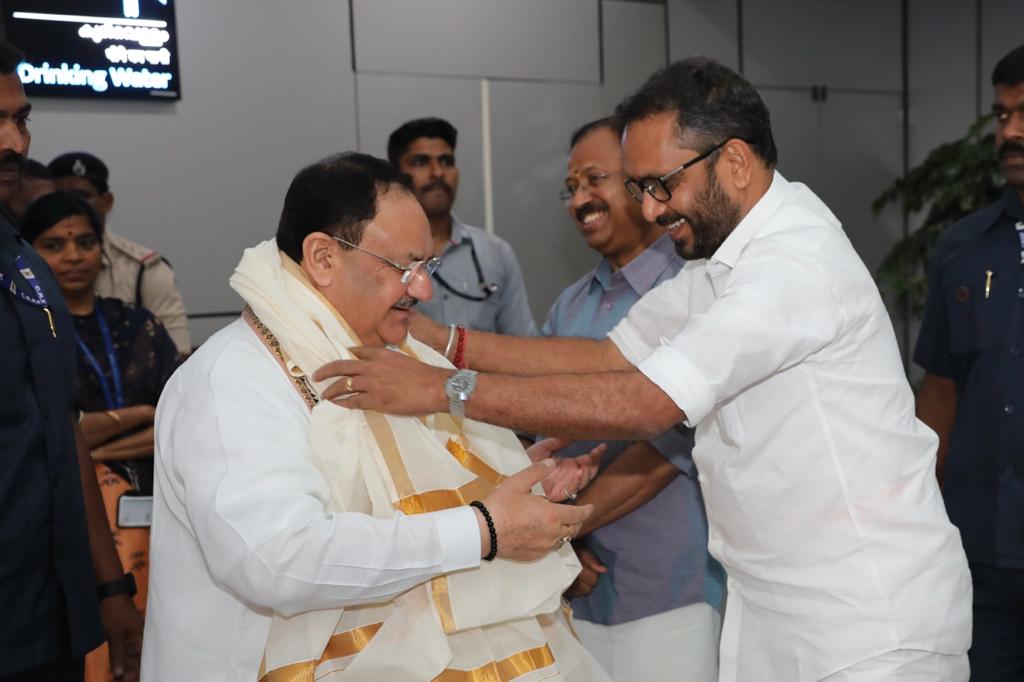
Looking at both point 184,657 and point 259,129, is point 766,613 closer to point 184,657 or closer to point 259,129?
point 184,657

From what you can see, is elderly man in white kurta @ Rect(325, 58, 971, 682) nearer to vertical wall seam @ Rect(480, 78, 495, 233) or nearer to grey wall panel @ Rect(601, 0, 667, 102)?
vertical wall seam @ Rect(480, 78, 495, 233)

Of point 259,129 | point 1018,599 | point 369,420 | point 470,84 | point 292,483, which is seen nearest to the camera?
point 292,483

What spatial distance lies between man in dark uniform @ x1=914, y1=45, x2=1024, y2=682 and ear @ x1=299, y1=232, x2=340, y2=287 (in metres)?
1.98

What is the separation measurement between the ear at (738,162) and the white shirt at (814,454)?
0.07 meters

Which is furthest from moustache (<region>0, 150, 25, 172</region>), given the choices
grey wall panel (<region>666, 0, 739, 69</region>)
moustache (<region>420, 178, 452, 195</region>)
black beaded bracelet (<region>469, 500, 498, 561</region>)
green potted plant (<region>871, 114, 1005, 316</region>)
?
green potted plant (<region>871, 114, 1005, 316</region>)

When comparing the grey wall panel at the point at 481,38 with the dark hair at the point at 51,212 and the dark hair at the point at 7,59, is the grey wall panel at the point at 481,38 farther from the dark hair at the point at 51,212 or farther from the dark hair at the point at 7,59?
the dark hair at the point at 7,59

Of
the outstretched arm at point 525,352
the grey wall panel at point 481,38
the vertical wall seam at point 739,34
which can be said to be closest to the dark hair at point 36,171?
the grey wall panel at point 481,38

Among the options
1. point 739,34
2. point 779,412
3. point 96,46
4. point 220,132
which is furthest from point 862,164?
point 779,412

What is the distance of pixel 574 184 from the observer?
9.14 ft

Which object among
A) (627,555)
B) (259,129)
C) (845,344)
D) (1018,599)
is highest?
(259,129)

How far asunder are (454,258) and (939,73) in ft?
15.7

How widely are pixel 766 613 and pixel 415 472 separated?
0.72m

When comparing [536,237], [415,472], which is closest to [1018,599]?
[415,472]

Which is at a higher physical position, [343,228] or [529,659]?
[343,228]
